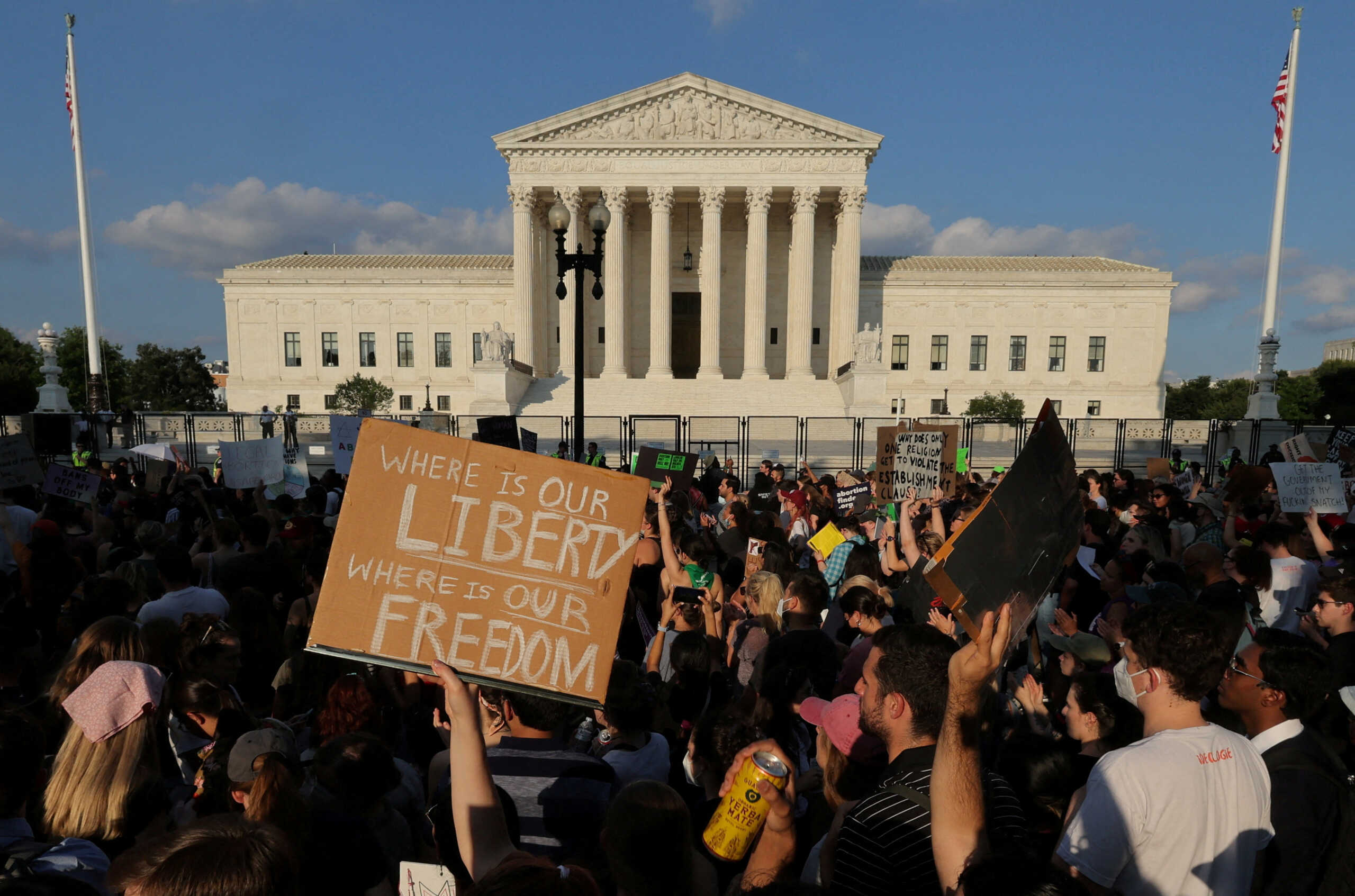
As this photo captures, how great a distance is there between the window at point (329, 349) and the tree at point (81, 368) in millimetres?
17739

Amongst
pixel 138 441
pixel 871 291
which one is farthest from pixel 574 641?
pixel 871 291

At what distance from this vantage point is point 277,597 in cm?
587

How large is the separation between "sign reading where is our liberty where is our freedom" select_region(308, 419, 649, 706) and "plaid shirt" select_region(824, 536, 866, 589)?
4.21 meters

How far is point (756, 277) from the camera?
4419cm

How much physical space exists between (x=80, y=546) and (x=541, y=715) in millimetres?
6952

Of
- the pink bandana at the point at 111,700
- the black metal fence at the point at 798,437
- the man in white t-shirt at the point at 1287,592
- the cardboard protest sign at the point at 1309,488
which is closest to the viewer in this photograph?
the pink bandana at the point at 111,700

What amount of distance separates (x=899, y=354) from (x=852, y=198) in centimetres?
1310

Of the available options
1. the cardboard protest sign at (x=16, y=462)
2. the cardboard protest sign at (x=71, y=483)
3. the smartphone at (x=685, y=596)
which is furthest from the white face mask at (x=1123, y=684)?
the cardboard protest sign at (x=16, y=462)

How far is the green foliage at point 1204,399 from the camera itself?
77.2 metres

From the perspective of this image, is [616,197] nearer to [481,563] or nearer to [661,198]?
[661,198]

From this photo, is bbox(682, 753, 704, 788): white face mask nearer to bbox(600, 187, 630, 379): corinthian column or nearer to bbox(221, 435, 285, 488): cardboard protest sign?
bbox(221, 435, 285, 488): cardboard protest sign

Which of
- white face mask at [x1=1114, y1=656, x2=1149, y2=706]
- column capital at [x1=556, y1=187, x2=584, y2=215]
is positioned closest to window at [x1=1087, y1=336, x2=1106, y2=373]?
column capital at [x1=556, y1=187, x2=584, y2=215]

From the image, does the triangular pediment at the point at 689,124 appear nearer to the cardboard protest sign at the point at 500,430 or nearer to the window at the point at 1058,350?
the window at the point at 1058,350

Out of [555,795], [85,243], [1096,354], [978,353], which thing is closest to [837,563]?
[555,795]
